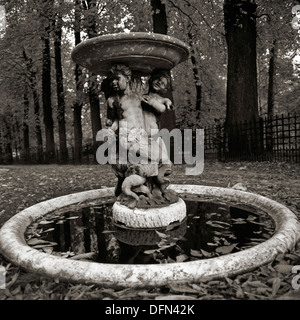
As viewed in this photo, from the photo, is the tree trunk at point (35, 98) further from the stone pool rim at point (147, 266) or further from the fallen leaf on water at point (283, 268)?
the fallen leaf on water at point (283, 268)

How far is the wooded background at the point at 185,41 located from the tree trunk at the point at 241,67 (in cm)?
3

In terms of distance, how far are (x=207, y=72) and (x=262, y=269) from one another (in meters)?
14.1

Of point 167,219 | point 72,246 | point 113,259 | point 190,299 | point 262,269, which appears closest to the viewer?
point 190,299

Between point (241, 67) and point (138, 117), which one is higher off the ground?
point (241, 67)

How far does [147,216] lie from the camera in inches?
123

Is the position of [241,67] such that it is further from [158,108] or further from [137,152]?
[137,152]

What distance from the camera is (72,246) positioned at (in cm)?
287

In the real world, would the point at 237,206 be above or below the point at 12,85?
below

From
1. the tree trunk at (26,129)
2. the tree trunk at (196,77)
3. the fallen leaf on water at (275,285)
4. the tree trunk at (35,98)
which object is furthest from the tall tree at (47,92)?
the fallen leaf on water at (275,285)

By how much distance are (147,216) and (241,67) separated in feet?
27.9

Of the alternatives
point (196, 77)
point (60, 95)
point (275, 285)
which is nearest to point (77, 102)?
point (60, 95)

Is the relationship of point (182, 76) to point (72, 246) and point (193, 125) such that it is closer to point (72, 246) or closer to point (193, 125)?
point (193, 125)
